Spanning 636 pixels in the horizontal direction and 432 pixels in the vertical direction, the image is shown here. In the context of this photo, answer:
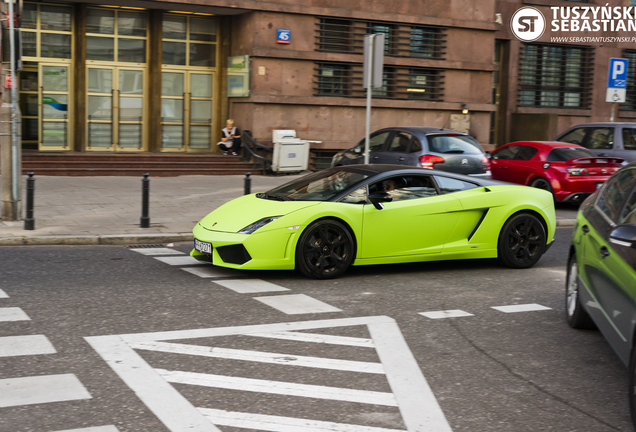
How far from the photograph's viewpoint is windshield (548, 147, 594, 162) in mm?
15242

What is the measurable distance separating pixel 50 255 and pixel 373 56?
228 inches

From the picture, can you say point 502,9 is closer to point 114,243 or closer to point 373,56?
point 373,56

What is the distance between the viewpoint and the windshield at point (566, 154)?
15242 mm

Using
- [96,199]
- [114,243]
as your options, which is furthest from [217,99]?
[114,243]

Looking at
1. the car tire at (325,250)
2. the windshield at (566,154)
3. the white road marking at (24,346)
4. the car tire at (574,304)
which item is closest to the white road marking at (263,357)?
the white road marking at (24,346)

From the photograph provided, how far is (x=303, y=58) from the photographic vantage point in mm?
21891

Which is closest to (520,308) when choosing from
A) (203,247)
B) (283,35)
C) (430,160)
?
(203,247)

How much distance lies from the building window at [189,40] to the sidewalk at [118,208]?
4680mm

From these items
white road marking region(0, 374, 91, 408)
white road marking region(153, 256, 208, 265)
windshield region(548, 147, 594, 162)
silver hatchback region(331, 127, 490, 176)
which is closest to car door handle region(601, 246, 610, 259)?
white road marking region(0, 374, 91, 408)

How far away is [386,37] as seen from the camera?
23.4 metres

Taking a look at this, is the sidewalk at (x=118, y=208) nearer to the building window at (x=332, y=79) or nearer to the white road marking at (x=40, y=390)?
the building window at (x=332, y=79)

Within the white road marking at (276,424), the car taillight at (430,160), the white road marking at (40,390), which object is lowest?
the white road marking at (40,390)

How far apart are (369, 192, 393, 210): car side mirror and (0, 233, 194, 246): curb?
3.79 meters

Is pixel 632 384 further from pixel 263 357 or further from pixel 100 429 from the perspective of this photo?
pixel 100 429
